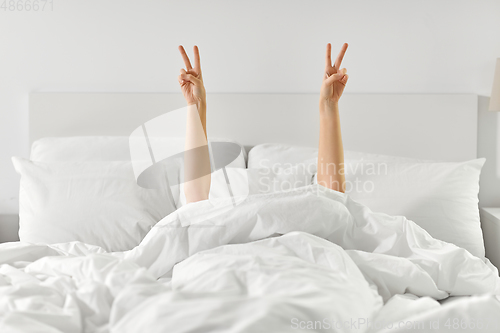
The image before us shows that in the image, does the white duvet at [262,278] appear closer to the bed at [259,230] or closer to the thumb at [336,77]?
the bed at [259,230]

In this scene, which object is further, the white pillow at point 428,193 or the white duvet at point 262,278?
the white pillow at point 428,193

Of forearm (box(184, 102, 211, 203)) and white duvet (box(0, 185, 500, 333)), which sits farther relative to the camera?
forearm (box(184, 102, 211, 203))

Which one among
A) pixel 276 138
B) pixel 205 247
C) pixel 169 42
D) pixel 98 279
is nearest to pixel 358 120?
pixel 276 138

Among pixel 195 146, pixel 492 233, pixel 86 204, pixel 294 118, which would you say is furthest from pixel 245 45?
pixel 492 233

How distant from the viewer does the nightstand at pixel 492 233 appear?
1942 mm

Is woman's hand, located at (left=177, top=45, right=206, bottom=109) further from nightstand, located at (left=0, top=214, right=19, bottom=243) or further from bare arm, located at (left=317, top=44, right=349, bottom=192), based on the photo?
nightstand, located at (left=0, top=214, right=19, bottom=243)

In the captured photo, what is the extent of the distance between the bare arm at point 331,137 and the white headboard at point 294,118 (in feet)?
0.95

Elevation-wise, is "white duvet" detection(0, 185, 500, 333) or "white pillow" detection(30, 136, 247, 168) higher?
"white pillow" detection(30, 136, 247, 168)

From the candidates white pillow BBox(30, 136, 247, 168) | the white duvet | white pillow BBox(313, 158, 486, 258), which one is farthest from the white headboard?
the white duvet

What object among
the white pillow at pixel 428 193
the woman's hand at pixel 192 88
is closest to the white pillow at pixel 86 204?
the woman's hand at pixel 192 88

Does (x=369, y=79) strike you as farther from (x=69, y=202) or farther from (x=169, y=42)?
(x=69, y=202)

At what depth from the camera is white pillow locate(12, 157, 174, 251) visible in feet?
5.73

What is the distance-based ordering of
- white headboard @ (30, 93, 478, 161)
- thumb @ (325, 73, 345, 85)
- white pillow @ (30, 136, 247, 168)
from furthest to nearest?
1. white headboard @ (30, 93, 478, 161)
2. white pillow @ (30, 136, 247, 168)
3. thumb @ (325, 73, 345, 85)

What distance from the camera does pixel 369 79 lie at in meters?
2.23
